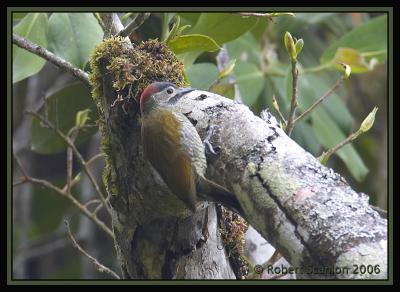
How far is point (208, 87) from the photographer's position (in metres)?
3.42

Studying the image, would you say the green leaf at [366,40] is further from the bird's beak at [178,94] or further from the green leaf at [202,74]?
the bird's beak at [178,94]

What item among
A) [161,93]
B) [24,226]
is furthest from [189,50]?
[24,226]

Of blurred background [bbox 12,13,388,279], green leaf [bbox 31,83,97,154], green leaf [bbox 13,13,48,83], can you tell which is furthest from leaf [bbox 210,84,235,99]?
green leaf [bbox 13,13,48,83]

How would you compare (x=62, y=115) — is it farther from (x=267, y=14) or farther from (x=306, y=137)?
(x=306, y=137)

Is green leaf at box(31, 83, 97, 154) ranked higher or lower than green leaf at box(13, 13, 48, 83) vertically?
lower

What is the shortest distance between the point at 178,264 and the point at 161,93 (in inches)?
23.9

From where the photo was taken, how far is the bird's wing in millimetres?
2436

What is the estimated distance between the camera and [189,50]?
309 cm

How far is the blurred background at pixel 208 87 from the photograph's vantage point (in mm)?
3579

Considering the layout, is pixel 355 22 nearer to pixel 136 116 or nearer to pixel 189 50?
pixel 189 50

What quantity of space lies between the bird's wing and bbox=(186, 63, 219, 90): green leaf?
93 cm

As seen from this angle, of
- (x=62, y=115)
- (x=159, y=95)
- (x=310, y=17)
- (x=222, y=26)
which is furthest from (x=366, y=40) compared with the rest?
(x=159, y=95)

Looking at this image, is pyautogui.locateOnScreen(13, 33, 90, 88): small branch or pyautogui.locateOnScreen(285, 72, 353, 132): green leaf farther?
pyautogui.locateOnScreen(285, 72, 353, 132): green leaf

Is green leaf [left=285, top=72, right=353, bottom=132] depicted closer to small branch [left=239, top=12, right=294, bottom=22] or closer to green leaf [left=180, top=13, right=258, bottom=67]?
green leaf [left=180, top=13, right=258, bottom=67]
